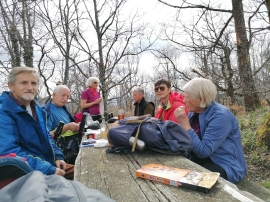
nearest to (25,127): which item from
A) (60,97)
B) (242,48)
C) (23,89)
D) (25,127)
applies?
(25,127)

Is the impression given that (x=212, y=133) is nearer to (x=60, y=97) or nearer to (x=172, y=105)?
(x=172, y=105)

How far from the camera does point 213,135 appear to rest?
6.58 feet

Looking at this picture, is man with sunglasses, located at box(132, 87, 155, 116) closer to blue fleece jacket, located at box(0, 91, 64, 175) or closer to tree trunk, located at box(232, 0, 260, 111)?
blue fleece jacket, located at box(0, 91, 64, 175)

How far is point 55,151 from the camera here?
2607 mm

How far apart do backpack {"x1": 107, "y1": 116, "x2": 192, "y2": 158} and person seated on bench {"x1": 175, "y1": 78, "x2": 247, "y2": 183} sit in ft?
0.50

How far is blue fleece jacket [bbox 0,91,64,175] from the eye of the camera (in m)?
2.00

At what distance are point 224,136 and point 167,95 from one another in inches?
63.8

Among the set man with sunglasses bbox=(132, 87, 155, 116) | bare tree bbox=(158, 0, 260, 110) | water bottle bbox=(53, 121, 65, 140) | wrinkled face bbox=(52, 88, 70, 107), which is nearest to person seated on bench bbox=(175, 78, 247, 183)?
water bottle bbox=(53, 121, 65, 140)

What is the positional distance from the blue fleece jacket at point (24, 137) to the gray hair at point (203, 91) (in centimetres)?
150

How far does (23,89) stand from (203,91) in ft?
6.07

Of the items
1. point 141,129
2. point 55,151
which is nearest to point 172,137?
point 141,129

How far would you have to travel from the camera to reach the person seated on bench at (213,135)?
6.57ft

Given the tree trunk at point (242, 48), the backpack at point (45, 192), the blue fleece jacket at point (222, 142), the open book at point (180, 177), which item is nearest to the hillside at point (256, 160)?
the blue fleece jacket at point (222, 142)

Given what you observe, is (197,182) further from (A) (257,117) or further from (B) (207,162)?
(A) (257,117)
